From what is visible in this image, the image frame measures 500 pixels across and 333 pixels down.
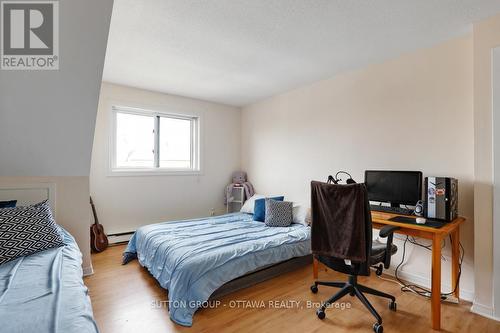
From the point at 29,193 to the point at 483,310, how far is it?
4.17m

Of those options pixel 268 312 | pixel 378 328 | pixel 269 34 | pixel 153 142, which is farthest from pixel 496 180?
pixel 153 142

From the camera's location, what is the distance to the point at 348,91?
3152 millimetres

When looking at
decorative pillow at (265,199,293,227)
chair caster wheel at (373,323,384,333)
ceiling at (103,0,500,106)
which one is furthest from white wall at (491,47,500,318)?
decorative pillow at (265,199,293,227)

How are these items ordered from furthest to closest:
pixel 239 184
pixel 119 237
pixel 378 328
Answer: pixel 239 184 < pixel 119 237 < pixel 378 328

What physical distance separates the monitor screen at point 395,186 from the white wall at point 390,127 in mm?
213

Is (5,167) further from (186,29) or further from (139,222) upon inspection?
(186,29)

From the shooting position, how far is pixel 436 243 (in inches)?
71.1

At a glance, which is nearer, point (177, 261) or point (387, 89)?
point (177, 261)

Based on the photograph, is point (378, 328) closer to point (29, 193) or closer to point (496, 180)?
point (496, 180)

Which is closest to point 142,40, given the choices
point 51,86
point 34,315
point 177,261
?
point 51,86

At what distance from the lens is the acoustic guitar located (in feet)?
10.8

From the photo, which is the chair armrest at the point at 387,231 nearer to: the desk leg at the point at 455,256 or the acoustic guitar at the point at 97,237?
the desk leg at the point at 455,256

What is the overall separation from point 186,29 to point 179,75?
45.3 inches

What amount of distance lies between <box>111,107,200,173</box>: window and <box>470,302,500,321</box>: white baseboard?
12.6 feet
